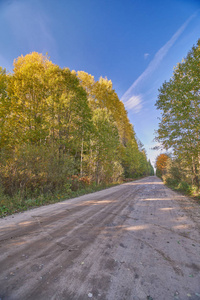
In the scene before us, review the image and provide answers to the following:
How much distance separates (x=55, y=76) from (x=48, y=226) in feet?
38.9

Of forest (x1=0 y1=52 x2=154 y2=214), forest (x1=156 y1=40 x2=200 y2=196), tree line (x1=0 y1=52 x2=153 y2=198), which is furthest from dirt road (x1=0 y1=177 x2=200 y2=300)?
forest (x1=156 y1=40 x2=200 y2=196)

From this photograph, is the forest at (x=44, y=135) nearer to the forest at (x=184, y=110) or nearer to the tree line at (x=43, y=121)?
the tree line at (x=43, y=121)

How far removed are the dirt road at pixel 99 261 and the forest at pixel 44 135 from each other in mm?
3372

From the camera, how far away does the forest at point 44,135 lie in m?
6.80

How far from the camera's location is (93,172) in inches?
611

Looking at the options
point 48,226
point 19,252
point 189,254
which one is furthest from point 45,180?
point 189,254

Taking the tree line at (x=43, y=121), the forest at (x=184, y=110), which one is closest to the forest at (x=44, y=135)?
the tree line at (x=43, y=121)

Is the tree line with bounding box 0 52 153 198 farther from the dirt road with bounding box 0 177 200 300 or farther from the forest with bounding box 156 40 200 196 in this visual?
the forest with bounding box 156 40 200 196

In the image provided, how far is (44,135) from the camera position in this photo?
10.8 meters

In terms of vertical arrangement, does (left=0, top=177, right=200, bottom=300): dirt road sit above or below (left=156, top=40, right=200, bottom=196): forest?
below

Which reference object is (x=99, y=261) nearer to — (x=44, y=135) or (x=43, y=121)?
(x=44, y=135)

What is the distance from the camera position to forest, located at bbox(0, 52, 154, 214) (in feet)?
22.3

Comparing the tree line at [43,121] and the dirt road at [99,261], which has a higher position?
the tree line at [43,121]

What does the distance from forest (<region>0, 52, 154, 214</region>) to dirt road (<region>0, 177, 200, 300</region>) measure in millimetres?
3372
